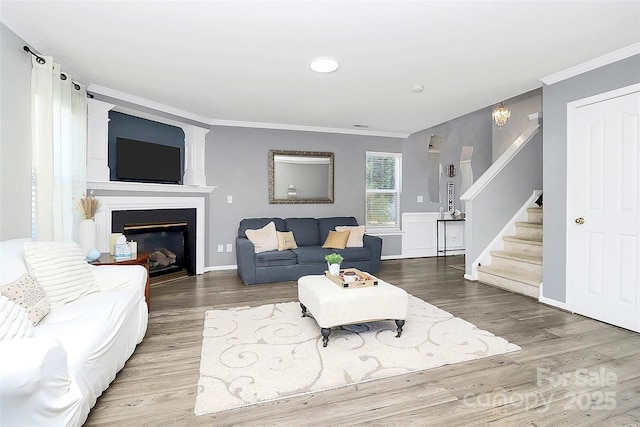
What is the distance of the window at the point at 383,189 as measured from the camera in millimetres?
6207

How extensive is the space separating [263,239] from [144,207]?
1.61m

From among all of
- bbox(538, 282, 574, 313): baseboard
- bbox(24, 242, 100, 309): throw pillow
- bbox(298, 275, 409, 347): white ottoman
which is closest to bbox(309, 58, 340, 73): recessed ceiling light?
bbox(298, 275, 409, 347): white ottoman

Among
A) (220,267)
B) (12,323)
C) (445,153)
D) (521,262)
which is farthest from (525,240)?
(12,323)

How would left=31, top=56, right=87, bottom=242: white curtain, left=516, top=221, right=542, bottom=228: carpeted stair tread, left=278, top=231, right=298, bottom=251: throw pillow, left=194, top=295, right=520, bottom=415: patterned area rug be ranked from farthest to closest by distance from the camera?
left=278, top=231, right=298, bottom=251: throw pillow → left=516, top=221, right=542, bottom=228: carpeted stair tread → left=31, top=56, right=87, bottom=242: white curtain → left=194, top=295, right=520, bottom=415: patterned area rug

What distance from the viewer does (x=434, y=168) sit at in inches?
261

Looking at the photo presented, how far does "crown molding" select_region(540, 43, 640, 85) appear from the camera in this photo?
276 cm

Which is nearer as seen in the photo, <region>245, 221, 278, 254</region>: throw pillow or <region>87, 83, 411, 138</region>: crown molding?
<region>87, 83, 411, 138</region>: crown molding

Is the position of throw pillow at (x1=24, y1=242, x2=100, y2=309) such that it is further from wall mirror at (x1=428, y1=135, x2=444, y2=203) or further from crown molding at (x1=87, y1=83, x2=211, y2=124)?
wall mirror at (x1=428, y1=135, x2=444, y2=203)

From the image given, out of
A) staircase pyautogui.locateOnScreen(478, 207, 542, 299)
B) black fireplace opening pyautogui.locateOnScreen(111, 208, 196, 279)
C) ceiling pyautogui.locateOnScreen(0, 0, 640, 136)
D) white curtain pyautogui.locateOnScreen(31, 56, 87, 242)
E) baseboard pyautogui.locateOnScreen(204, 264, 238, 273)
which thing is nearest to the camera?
ceiling pyautogui.locateOnScreen(0, 0, 640, 136)

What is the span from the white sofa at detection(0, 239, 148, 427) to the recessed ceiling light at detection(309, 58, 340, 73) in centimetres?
235

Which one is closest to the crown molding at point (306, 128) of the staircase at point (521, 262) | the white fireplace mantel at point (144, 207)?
the white fireplace mantel at point (144, 207)

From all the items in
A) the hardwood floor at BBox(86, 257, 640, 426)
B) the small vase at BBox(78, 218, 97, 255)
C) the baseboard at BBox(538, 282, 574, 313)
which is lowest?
the hardwood floor at BBox(86, 257, 640, 426)

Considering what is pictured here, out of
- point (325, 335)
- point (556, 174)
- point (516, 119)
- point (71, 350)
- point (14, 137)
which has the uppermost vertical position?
point (516, 119)

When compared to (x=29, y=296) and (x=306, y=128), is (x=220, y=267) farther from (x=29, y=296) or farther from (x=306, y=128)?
(x=29, y=296)
